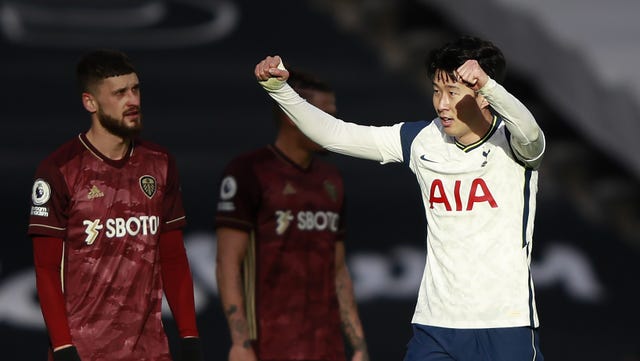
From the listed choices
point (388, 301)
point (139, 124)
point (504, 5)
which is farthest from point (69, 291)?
point (504, 5)

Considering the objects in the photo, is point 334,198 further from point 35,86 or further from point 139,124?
point 35,86

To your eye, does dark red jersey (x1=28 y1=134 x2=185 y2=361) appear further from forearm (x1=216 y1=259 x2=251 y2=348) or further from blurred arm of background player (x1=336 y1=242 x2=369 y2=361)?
blurred arm of background player (x1=336 y1=242 x2=369 y2=361)

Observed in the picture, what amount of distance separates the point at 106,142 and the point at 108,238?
387 mm

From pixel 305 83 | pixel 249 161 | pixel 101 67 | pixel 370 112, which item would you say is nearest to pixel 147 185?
pixel 101 67

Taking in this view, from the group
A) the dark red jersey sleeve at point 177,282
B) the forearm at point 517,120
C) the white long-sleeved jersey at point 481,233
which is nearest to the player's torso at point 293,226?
the dark red jersey sleeve at point 177,282

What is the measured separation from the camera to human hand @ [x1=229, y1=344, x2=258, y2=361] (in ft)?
20.9

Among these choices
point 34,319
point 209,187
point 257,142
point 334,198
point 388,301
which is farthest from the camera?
point 257,142

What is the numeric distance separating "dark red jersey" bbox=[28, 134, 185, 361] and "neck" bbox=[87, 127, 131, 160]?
0.03 meters

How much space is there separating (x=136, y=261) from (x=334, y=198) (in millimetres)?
1461

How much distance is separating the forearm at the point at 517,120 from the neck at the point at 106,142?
4.99 ft

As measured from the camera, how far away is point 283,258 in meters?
6.56

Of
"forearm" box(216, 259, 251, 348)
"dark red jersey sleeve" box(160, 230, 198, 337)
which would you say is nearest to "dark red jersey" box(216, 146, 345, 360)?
"forearm" box(216, 259, 251, 348)

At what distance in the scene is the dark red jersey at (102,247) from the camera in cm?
542

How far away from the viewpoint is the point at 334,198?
265 inches
